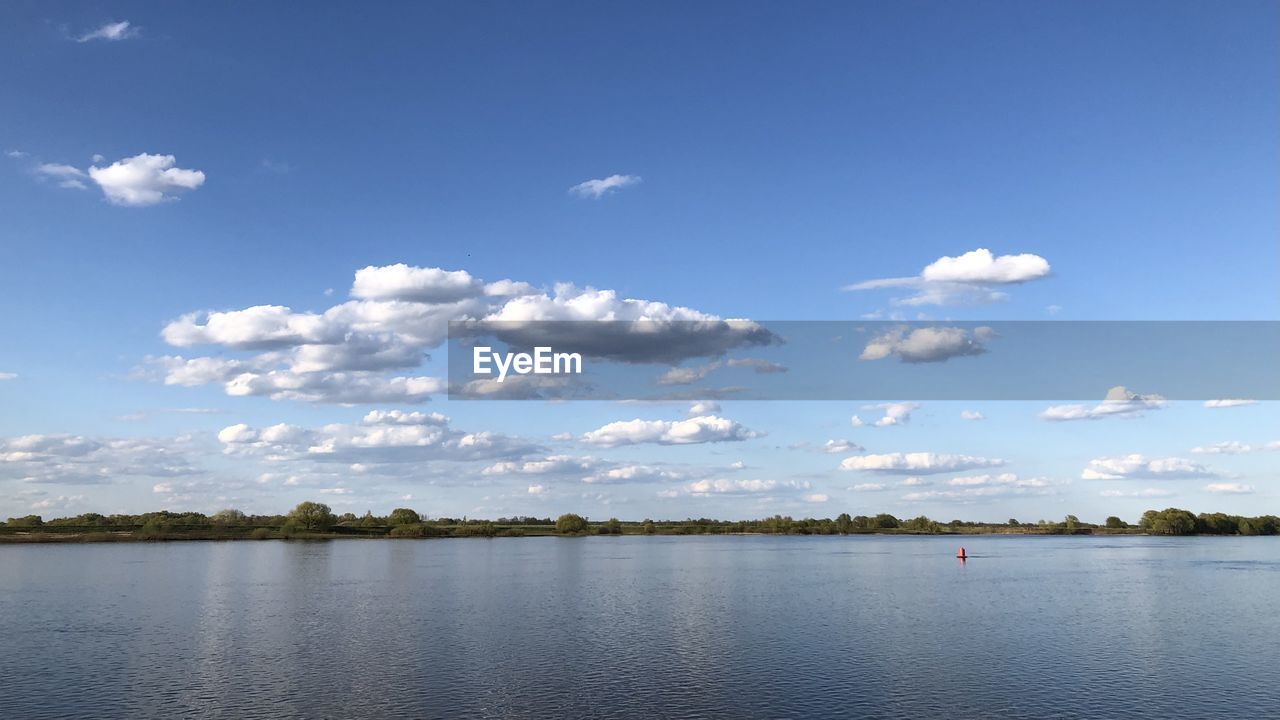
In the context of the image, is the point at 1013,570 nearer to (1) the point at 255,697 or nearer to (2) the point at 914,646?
(2) the point at 914,646

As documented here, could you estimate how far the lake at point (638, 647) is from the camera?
4116 cm

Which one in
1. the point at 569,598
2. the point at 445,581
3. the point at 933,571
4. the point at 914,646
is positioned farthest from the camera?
the point at 933,571

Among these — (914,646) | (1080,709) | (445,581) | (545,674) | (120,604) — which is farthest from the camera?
(445,581)

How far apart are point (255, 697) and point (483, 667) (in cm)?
1249

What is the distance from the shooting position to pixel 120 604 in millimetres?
79125

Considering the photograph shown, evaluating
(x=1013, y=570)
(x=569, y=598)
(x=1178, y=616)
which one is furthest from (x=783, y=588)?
(x=1013, y=570)

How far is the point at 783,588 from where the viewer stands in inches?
3767

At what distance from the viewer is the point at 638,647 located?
183 ft

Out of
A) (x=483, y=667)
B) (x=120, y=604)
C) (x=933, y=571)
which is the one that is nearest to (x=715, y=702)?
(x=483, y=667)

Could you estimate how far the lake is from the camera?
41.2m

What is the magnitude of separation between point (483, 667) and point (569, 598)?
3675cm

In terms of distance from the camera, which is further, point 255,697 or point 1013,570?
point 1013,570

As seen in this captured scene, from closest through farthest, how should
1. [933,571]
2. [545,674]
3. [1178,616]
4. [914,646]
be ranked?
[545,674] → [914,646] → [1178,616] → [933,571]

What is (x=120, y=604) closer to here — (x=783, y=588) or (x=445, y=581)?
(x=445, y=581)
